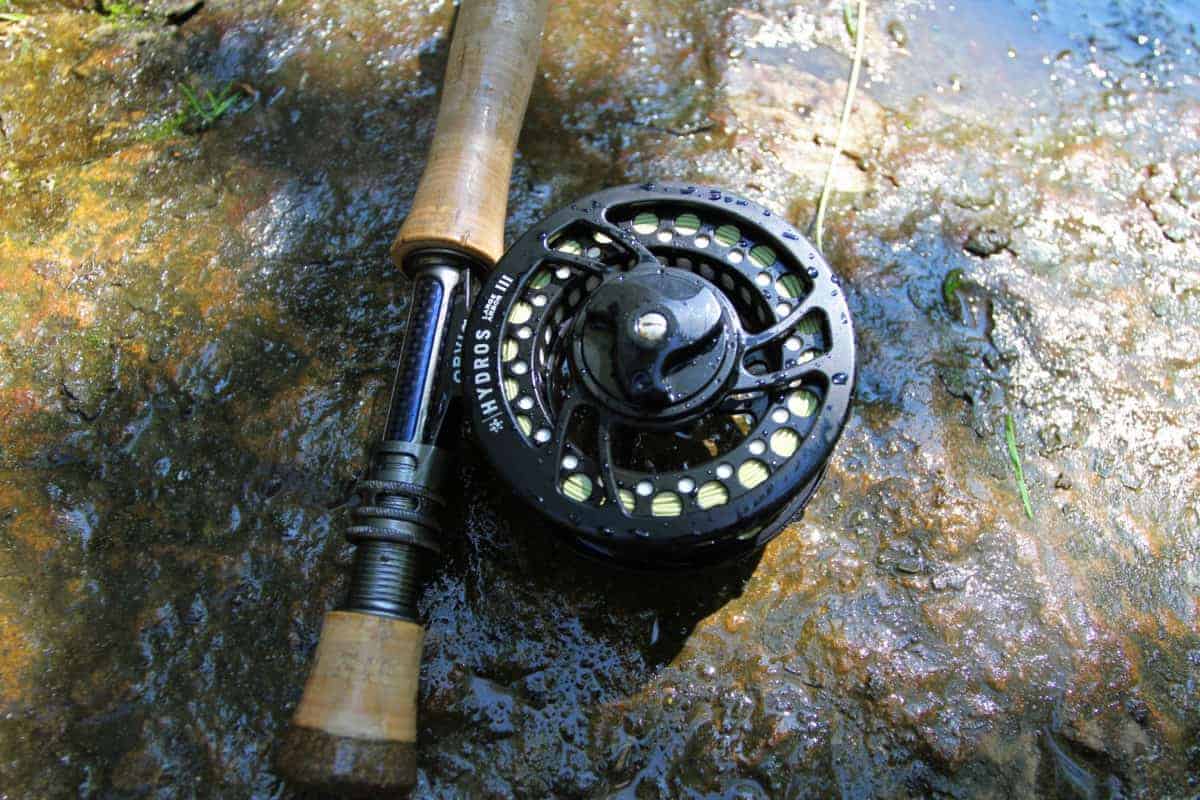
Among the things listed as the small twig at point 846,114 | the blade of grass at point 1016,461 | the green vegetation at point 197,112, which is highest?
the small twig at point 846,114

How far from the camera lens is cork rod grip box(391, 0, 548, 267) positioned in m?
2.33

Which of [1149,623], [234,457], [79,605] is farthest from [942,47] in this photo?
[79,605]

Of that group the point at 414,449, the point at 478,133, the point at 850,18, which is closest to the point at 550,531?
the point at 414,449

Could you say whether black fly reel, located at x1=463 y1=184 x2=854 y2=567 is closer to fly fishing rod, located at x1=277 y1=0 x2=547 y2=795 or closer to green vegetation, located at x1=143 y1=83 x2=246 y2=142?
fly fishing rod, located at x1=277 y1=0 x2=547 y2=795

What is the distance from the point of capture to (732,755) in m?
2.18

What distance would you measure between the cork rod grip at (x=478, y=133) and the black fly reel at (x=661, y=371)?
161mm

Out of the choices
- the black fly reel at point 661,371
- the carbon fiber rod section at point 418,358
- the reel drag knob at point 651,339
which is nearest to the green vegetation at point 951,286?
the black fly reel at point 661,371

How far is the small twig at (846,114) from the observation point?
2859mm

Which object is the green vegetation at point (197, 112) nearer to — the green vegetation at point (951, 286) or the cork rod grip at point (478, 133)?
the cork rod grip at point (478, 133)

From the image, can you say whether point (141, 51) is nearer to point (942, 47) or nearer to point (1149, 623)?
point (942, 47)

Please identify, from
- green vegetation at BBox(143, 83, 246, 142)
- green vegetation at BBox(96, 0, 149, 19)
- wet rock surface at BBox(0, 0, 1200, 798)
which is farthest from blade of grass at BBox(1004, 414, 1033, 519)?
green vegetation at BBox(96, 0, 149, 19)

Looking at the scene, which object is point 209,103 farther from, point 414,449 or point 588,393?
point 588,393

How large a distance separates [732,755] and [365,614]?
2.98ft

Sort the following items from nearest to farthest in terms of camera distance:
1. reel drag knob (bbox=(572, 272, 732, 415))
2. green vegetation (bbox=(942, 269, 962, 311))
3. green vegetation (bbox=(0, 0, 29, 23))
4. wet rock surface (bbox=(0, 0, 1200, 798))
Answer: reel drag knob (bbox=(572, 272, 732, 415)), wet rock surface (bbox=(0, 0, 1200, 798)), green vegetation (bbox=(942, 269, 962, 311)), green vegetation (bbox=(0, 0, 29, 23))
